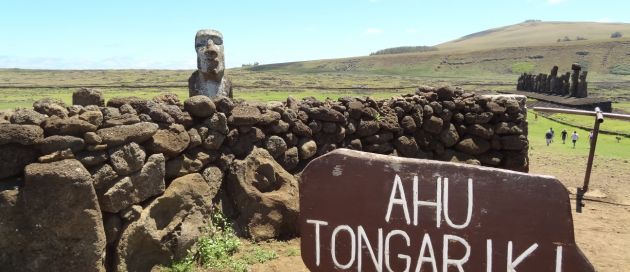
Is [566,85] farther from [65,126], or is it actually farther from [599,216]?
[65,126]

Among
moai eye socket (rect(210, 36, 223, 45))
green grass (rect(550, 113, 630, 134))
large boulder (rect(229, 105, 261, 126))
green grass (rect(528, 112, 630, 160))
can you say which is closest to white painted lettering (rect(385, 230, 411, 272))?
Result: large boulder (rect(229, 105, 261, 126))

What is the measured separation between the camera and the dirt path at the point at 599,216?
6.25m

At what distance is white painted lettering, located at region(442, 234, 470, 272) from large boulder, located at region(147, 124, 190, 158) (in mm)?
3846

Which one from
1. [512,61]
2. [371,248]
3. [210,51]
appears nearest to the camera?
[371,248]

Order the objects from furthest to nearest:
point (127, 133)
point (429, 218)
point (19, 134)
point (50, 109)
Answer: point (127, 133), point (50, 109), point (19, 134), point (429, 218)

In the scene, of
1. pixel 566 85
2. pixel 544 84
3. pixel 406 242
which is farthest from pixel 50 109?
pixel 544 84

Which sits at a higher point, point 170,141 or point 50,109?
point 50,109

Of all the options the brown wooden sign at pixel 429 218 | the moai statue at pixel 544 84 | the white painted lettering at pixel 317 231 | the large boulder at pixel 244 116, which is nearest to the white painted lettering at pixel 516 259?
the brown wooden sign at pixel 429 218

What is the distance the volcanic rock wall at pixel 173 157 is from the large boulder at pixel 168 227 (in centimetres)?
1

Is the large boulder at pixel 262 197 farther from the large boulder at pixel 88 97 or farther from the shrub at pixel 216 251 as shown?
the large boulder at pixel 88 97

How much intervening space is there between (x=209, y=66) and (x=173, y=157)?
2158 millimetres

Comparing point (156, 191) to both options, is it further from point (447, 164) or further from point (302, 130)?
point (447, 164)

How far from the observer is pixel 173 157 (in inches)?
220

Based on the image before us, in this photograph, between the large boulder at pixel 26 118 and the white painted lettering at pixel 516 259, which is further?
the large boulder at pixel 26 118
